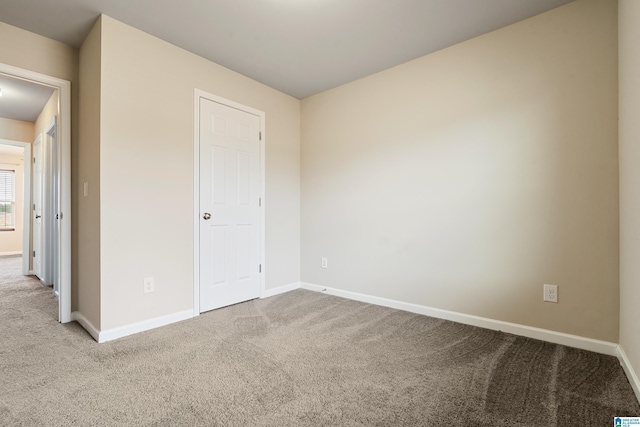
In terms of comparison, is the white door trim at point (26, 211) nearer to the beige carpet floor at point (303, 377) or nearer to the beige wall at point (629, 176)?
the beige carpet floor at point (303, 377)

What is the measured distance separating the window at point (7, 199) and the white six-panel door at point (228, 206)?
24.3 feet

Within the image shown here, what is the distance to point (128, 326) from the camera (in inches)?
94.7

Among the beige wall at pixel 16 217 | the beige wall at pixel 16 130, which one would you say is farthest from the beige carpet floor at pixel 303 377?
the beige wall at pixel 16 217

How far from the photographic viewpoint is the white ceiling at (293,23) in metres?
2.17

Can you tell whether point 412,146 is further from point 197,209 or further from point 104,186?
point 104,186

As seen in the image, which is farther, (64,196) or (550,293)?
(64,196)

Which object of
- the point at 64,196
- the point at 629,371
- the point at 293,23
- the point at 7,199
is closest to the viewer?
the point at 629,371

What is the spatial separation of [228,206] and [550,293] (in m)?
2.93

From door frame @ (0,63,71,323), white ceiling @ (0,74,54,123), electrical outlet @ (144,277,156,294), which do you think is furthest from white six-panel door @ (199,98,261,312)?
white ceiling @ (0,74,54,123)

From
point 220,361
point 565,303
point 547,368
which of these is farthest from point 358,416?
point 565,303

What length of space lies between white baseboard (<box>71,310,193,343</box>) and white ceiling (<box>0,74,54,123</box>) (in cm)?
239

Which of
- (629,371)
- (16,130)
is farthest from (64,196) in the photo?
(629,371)

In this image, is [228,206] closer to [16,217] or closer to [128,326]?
[128,326]

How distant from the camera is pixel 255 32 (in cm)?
250
